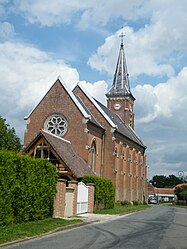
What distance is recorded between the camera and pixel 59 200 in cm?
2177

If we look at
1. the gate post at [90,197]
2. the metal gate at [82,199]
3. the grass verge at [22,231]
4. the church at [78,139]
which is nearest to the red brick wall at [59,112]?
the church at [78,139]

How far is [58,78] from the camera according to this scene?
44.1 m

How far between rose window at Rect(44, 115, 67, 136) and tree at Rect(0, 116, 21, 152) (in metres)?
8.35

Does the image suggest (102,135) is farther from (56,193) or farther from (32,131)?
(56,193)

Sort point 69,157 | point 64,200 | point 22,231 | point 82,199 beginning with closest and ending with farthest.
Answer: point 22,231
point 64,200
point 82,199
point 69,157

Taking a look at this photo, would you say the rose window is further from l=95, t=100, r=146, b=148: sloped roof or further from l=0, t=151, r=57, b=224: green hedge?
l=0, t=151, r=57, b=224: green hedge

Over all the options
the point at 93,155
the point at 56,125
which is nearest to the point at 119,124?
the point at 93,155

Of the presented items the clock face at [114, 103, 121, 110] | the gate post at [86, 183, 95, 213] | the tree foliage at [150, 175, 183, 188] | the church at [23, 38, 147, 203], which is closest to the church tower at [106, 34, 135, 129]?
the clock face at [114, 103, 121, 110]

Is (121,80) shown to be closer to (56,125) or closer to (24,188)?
(56,125)

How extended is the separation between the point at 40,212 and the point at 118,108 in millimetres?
49654

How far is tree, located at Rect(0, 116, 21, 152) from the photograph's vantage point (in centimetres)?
4906

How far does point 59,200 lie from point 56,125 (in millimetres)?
21847

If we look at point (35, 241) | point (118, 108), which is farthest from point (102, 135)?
point (35, 241)

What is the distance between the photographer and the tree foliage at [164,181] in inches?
6565
